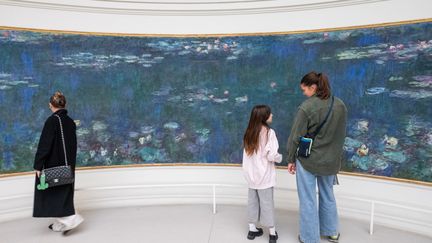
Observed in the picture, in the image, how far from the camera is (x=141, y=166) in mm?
5371

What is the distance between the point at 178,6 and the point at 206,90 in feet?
4.81

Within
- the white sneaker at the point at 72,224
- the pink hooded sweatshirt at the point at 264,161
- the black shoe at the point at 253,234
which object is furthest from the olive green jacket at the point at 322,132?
the white sneaker at the point at 72,224

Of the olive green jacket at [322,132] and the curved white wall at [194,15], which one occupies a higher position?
the curved white wall at [194,15]

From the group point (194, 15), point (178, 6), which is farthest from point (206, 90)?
point (178, 6)

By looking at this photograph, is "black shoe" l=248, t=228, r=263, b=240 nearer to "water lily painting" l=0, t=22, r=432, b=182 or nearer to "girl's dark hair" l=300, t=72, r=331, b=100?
"water lily painting" l=0, t=22, r=432, b=182

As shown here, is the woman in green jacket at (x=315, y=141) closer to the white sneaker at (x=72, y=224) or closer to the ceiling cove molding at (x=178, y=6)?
the ceiling cove molding at (x=178, y=6)

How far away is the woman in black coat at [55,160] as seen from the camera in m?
3.91

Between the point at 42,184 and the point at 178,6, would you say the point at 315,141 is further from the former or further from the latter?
the point at 42,184

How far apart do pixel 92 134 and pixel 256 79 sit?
9.35 feet

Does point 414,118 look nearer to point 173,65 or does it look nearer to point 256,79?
point 256,79

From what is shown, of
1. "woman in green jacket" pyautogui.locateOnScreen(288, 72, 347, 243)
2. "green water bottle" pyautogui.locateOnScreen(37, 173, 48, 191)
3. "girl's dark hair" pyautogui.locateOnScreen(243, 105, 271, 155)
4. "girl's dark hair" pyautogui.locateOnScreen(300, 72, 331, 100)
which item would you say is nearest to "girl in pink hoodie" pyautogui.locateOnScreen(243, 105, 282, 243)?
"girl's dark hair" pyautogui.locateOnScreen(243, 105, 271, 155)

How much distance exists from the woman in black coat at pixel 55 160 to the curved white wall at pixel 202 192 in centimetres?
69

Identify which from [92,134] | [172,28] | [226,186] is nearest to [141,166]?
[92,134]

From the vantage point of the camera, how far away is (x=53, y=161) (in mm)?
3973
